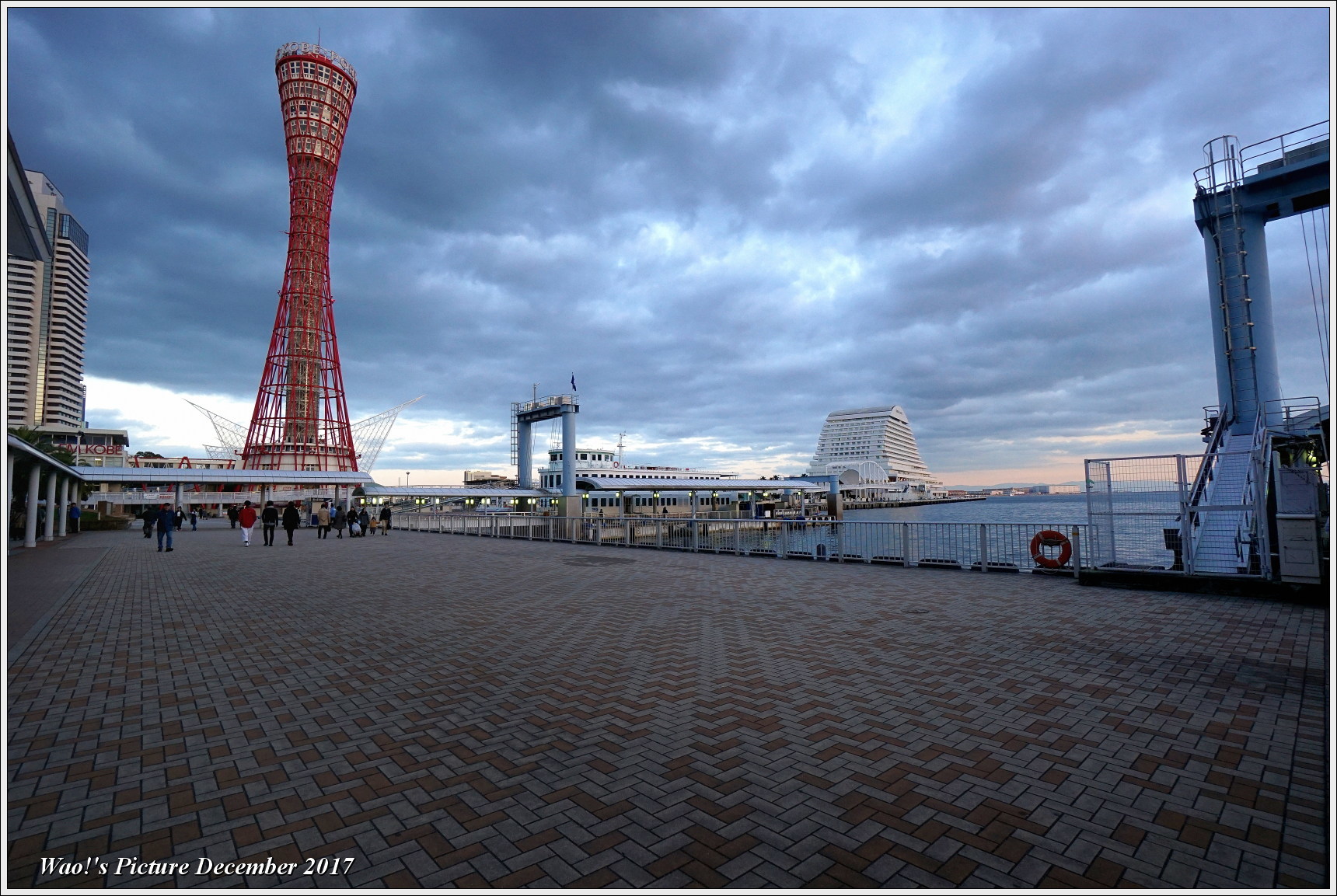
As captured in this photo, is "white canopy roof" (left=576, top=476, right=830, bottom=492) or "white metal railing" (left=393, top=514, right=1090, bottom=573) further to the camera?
"white canopy roof" (left=576, top=476, right=830, bottom=492)

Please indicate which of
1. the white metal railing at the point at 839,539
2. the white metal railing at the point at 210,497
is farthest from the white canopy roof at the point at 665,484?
the white metal railing at the point at 839,539

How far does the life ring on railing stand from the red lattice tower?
55.7 metres

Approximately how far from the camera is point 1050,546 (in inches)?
494

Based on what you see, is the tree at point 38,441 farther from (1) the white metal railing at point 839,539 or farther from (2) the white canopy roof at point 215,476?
(1) the white metal railing at point 839,539

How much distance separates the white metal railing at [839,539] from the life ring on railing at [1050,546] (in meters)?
0.05

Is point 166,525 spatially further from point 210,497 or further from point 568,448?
point 210,497

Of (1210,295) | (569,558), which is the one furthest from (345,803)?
(1210,295)

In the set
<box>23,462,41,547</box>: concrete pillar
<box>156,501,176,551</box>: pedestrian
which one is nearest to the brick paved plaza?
<box>156,501,176,551</box>: pedestrian

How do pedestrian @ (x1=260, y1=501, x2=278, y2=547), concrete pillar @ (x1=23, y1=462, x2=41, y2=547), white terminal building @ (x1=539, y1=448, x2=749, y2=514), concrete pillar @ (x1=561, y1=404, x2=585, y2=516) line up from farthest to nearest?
white terminal building @ (x1=539, y1=448, x2=749, y2=514)
concrete pillar @ (x1=561, y1=404, x2=585, y2=516)
pedestrian @ (x1=260, y1=501, x2=278, y2=547)
concrete pillar @ (x1=23, y1=462, x2=41, y2=547)

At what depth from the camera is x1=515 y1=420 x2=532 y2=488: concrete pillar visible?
59.3m

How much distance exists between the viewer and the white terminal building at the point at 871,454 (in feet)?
441

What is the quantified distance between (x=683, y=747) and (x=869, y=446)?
142 meters

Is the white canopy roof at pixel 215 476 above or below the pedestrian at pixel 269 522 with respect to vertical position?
above

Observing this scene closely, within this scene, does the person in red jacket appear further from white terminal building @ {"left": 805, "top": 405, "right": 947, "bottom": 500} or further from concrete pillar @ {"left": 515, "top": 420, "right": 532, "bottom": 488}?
white terminal building @ {"left": 805, "top": 405, "right": 947, "bottom": 500}
